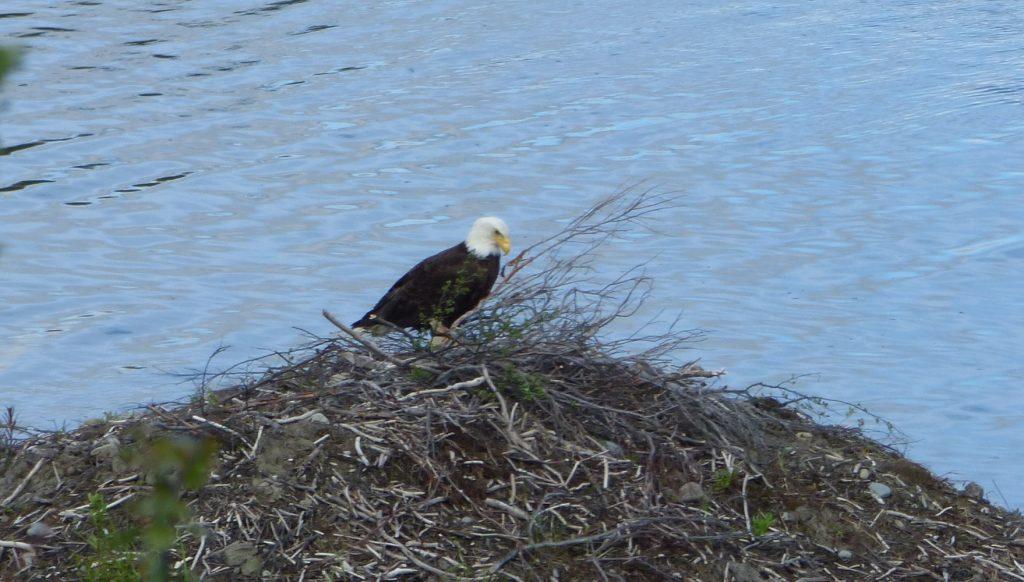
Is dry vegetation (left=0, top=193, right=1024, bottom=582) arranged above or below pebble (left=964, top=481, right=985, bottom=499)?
above

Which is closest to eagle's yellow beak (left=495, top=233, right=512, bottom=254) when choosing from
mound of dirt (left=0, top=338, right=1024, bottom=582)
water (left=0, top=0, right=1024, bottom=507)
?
mound of dirt (left=0, top=338, right=1024, bottom=582)

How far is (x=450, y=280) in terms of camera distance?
21.2 feet

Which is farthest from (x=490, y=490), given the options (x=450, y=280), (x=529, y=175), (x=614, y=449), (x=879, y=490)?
(x=529, y=175)

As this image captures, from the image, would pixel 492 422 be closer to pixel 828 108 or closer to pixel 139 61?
pixel 828 108

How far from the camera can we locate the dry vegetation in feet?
13.4

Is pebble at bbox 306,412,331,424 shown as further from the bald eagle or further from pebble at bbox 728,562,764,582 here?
the bald eagle

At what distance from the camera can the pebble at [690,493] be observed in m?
4.49

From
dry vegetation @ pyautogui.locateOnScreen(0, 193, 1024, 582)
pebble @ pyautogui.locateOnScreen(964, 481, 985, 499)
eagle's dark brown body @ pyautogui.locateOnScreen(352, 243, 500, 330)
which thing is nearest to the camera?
dry vegetation @ pyautogui.locateOnScreen(0, 193, 1024, 582)

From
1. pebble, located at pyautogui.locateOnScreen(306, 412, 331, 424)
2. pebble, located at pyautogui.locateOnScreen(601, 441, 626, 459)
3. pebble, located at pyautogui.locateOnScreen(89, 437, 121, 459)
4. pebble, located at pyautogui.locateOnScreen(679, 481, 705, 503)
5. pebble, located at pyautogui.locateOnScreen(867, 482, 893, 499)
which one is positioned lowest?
pebble, located at pyautogui.locateOnScreen(867, 482, 893, 499)

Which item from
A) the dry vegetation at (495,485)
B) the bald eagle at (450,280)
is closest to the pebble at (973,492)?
the dry vegetation at (495,485)

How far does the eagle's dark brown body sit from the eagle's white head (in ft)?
0.13

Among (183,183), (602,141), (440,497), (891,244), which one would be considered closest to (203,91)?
(183,183)

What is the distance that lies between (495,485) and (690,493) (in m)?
0.66

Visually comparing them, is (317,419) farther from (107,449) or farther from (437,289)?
(437,289)
